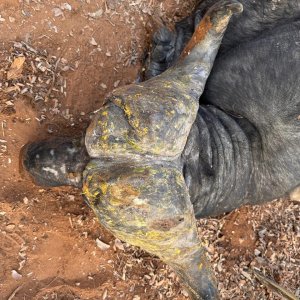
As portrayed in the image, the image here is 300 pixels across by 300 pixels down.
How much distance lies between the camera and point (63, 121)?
3.63 metres

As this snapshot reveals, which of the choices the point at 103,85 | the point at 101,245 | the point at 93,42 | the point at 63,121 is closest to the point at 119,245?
the point at 101,245

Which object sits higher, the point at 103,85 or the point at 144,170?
the point at 144,170

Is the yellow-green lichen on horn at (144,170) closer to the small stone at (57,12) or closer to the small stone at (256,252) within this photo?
the small stone at (57,12)

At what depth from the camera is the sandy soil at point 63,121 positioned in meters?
3.46

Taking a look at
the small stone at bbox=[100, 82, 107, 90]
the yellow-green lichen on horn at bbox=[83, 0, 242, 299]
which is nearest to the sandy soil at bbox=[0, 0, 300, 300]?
the small stone at bbox=[100, 82, 107, 90]

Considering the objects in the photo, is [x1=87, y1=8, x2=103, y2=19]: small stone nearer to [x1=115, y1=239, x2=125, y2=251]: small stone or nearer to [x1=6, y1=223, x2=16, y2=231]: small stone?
[x1=6, y1=223, x2=16, y2=231]: small stone

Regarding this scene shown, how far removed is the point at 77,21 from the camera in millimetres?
3736

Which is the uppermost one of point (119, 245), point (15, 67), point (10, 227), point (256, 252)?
point (15, 67)

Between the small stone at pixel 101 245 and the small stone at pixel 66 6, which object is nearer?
the small stone at pixel 66 6

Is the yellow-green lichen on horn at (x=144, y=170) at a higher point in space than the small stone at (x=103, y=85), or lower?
higher

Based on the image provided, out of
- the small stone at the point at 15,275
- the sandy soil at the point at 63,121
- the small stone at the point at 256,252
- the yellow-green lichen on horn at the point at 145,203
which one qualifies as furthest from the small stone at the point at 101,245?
the small stone at the point at 256,252

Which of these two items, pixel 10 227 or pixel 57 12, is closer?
pixel 10 227

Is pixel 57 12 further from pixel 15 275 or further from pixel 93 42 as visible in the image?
pixel 15 275

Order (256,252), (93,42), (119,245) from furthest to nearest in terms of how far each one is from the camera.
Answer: (256,252), (119,245), (93,42)
